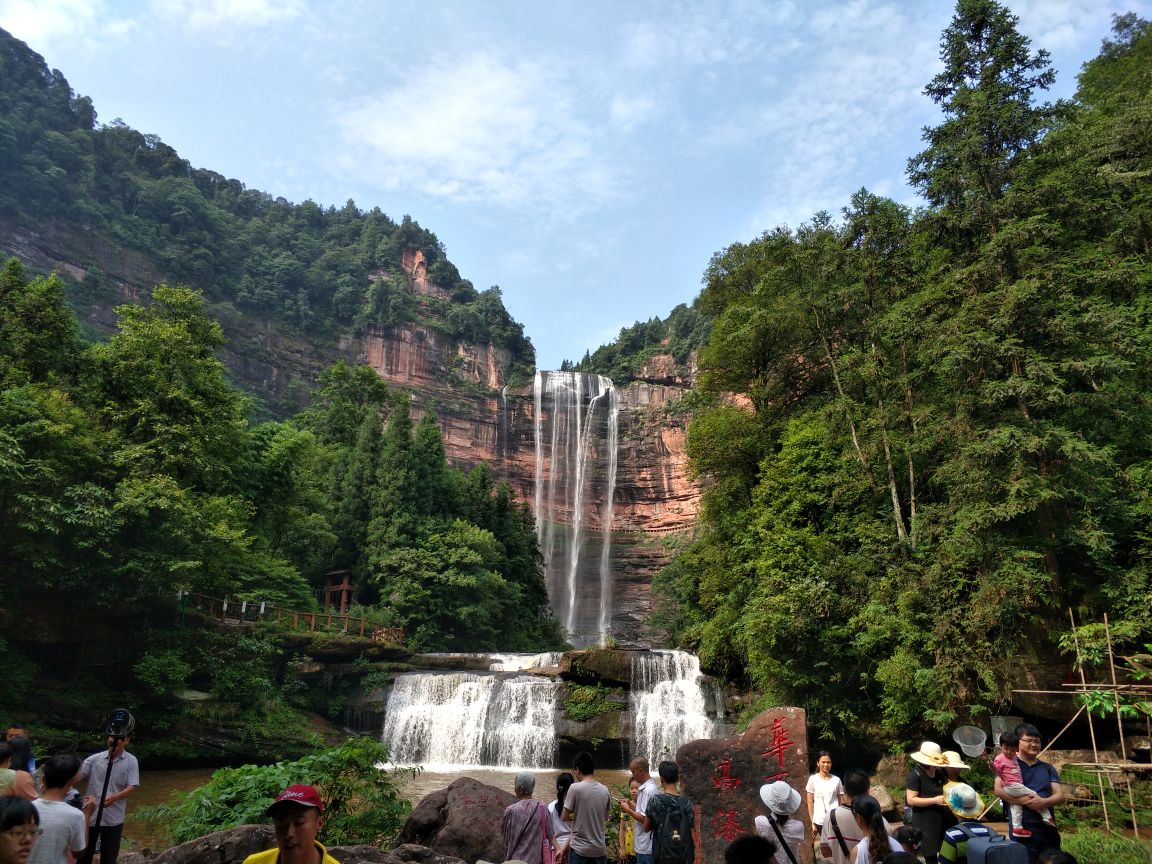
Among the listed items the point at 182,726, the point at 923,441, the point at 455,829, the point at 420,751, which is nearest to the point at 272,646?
the point at 182,726

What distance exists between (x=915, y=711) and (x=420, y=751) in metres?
12.1

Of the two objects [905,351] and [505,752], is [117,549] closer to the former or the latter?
[505,752]

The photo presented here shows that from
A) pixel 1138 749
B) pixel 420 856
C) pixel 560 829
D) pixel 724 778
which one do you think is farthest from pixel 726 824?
pixel 1138 749

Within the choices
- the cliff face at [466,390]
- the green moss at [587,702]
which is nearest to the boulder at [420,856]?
the green moss at [587,702]

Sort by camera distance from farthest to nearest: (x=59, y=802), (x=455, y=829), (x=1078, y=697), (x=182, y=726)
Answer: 1. (x=182, y=726)
2. (x=1078, y=697)
3. (x=455, y=829)
4. (x=59, y=802)

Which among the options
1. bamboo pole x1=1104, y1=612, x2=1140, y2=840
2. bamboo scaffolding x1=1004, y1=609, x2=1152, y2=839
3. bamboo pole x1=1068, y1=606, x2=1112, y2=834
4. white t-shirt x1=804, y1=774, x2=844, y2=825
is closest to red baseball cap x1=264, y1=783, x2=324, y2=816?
white t-shirt x1=804, y1=774, x2=844, y2=825

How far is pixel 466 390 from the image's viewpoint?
49688mm

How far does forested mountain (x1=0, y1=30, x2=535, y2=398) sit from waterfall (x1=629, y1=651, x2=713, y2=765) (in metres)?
35.3

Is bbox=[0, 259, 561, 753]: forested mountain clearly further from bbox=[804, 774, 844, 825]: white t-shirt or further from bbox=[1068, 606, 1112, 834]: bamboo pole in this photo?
bbox=[1068, 606, 1112, 834]: bamboo pole

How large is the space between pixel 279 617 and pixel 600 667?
8910 mm

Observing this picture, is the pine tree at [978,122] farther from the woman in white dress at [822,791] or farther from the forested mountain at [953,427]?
the woman in white dress at [822,791]

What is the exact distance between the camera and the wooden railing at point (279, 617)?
Answer: 17344 mm

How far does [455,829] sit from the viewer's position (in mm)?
6230

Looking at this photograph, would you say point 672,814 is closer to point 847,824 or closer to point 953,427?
point 847,824
